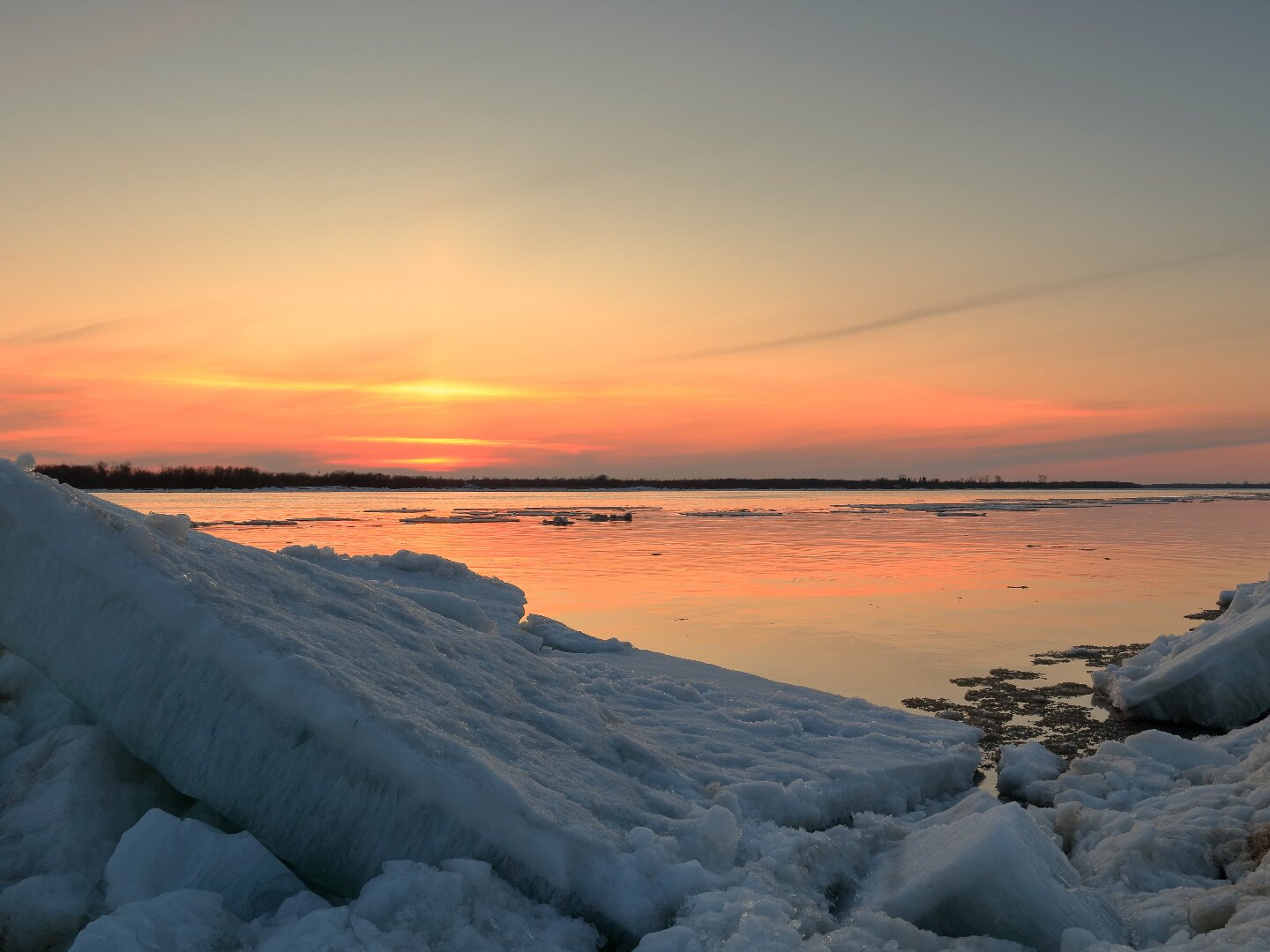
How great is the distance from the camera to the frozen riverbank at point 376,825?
11.9 feet

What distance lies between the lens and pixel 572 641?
1009 centimetres

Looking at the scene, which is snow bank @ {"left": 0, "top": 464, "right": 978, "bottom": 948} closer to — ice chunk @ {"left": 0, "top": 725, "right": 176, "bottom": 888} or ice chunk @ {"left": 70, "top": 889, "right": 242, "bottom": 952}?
ice chunk @ {"left": 70, "top": 889, "right": 242, "bottom": 952}

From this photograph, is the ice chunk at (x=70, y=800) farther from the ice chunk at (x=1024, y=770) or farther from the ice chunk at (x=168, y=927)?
the ice chunk at (x=1024, y=770)

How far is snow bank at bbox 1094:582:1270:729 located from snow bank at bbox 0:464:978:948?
4992 millimetres

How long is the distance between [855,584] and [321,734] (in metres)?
16.2

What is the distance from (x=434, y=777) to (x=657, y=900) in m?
1.19

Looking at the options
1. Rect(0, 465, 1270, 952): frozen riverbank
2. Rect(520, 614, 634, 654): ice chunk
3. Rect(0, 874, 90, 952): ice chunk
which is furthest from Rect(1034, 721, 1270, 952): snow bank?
Rect(520, 614, 634, 654): ice chunk

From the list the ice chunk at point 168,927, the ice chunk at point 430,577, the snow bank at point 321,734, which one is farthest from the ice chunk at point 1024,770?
the ice chunk at point 168,927

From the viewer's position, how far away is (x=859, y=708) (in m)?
8.16

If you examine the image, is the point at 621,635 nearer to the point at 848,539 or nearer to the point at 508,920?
the point at 508,920

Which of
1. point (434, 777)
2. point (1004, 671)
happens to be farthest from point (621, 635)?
point (434, 777)

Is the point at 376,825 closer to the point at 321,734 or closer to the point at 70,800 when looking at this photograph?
the point at 321,734

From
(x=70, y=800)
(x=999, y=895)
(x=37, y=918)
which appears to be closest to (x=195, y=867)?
(x=37, y=918)

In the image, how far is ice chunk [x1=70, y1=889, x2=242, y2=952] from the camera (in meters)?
3.11
